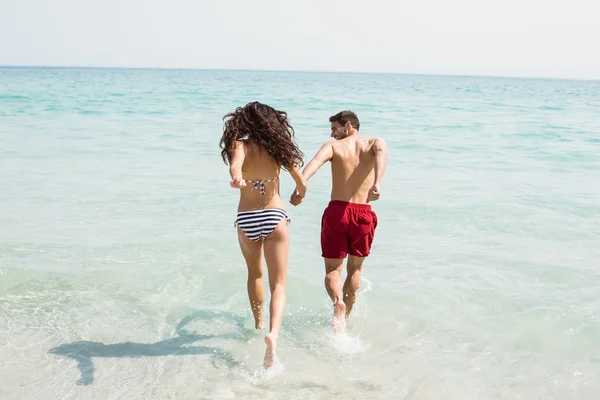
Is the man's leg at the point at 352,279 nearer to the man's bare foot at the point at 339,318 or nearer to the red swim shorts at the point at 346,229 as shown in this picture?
the red swim shorts at the point at 346,229

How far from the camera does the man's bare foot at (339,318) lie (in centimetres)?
475

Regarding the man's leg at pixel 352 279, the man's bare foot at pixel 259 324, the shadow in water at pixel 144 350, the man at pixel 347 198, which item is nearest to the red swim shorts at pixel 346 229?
the man at pixel 347 198

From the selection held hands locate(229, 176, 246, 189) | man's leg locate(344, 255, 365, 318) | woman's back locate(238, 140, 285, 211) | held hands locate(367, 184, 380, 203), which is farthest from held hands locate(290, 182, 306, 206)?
man's leg locate(344, 255, 365, 318)

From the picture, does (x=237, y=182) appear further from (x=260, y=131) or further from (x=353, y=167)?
(x=353, y=167)

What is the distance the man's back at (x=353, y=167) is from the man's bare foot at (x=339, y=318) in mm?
787

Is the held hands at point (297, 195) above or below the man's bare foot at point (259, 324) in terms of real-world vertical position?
above

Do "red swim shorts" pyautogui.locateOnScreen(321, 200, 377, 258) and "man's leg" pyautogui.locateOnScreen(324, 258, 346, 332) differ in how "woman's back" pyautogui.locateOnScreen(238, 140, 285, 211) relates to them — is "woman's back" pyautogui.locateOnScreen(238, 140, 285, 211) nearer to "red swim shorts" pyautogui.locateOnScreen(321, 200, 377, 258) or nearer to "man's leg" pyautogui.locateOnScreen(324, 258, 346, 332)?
"red swim shorts" pyautogui.locateOnScreen(321, 200, 377, 258)

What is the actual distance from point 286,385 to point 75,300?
222 cm

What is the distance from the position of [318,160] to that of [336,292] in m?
1.01

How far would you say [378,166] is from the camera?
460cm

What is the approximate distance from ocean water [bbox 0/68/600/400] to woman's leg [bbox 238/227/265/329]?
0.76 feet

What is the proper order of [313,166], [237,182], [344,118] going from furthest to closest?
[344,118] < [313,166] < [237,182]

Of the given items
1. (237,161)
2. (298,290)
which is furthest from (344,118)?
(298,290)

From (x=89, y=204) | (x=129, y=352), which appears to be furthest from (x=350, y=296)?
(x=89, y=204)
